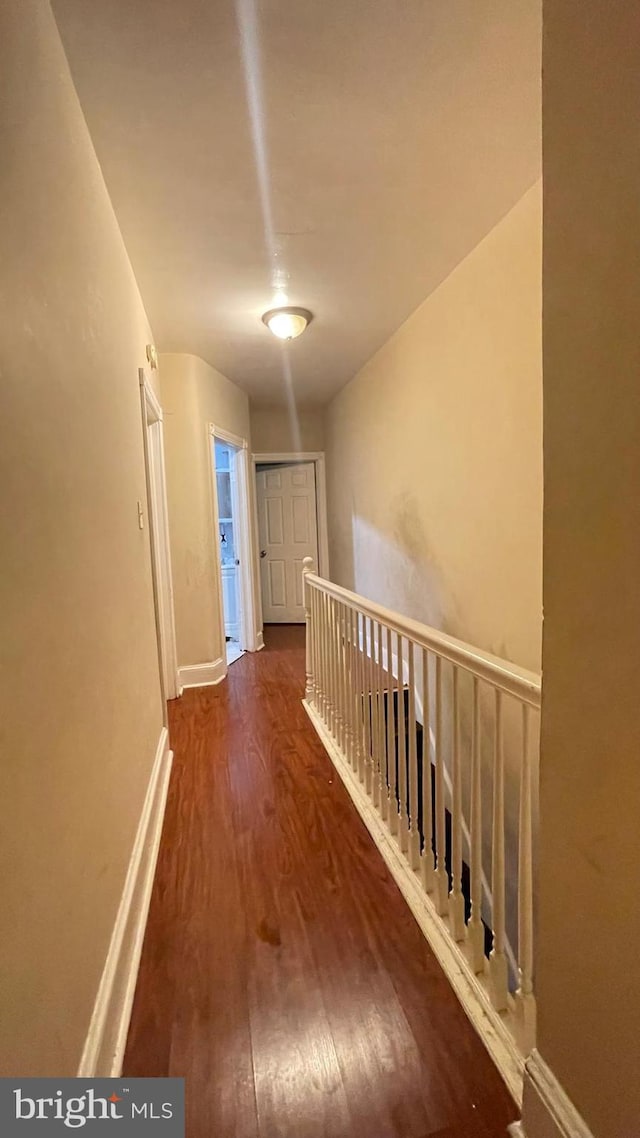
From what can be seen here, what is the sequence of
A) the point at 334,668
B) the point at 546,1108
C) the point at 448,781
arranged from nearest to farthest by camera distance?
the point at 546,1108 < the point at 334,668 < the point at 448,781

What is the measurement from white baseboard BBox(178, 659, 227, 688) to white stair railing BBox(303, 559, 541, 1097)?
1.00 metres

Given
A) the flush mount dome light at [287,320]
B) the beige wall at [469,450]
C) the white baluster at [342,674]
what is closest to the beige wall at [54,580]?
the white baluster at [342,674]

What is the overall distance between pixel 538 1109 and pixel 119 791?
3.97 feet

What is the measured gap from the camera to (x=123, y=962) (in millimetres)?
1354

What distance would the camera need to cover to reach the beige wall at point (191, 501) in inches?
144

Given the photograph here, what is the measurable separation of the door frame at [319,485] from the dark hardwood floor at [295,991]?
3.61m

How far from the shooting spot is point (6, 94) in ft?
2.92

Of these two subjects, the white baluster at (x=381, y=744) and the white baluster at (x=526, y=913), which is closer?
the white baluster at (x=526, y=913)

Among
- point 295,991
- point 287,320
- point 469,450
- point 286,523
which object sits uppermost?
point 287,320

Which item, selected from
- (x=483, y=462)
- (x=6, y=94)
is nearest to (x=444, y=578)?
(x=483, y=462)

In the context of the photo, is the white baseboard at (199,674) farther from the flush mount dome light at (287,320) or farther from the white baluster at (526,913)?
the white baluster at (526,913)

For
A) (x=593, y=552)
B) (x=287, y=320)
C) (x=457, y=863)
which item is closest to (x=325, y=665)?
(x=457, y=863)

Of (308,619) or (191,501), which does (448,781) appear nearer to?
(308,619)

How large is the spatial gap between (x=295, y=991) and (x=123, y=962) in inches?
18.4
